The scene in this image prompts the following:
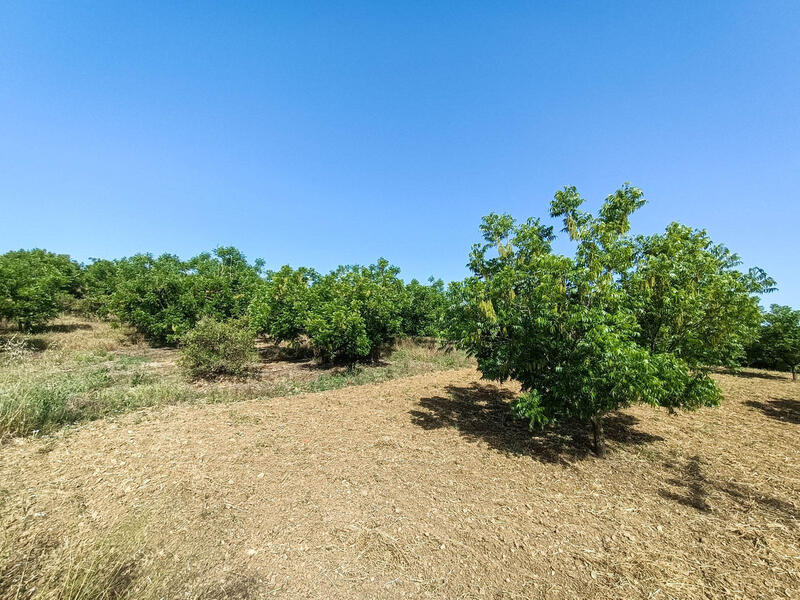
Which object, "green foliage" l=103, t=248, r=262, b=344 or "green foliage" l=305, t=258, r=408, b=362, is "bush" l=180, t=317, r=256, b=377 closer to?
"green foliage" l=305, t=258, r=408, b=362

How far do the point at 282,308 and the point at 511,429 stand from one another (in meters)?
12.5

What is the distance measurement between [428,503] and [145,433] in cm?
639

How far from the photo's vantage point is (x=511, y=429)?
7.87m

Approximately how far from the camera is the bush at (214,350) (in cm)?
1138

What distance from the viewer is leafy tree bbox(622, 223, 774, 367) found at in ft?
18.7

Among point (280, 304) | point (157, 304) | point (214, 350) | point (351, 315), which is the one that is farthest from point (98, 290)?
point (351, 315)

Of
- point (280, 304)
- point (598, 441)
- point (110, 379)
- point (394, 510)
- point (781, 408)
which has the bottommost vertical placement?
point (394, 510)

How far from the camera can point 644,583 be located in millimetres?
3396

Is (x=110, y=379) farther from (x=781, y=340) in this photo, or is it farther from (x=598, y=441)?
(x=781, y=340)

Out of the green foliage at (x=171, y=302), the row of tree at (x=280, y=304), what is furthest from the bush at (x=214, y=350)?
the green foliage at (x=171, y=302)

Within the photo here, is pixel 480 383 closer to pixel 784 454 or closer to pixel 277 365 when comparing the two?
pixel 784 454

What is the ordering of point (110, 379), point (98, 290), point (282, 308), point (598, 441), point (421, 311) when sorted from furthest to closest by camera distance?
point (98, 290)
point (421, 311)
point (282, 308)
point (110, 379)
point (598, 441)

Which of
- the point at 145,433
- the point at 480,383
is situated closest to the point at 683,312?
the point at 480,383

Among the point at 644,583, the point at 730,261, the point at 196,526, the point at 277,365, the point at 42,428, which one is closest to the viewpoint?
the point at 644,583
